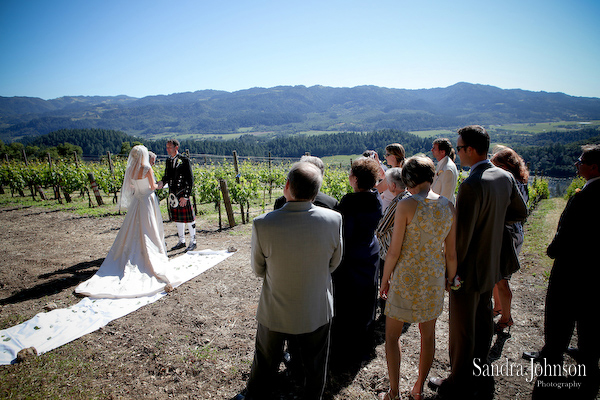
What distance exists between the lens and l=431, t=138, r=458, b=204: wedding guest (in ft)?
12.8

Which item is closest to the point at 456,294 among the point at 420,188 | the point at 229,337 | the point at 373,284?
the point at 373,284

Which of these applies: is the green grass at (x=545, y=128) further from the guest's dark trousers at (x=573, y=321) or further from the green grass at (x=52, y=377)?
the green grass at (x=52, y=377)

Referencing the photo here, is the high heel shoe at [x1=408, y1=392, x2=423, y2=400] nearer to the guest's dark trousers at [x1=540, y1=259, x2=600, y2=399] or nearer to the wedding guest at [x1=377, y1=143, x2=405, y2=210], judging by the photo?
the guest's dark trousers at [x1=540, y1=259, x2=600, y2=399]

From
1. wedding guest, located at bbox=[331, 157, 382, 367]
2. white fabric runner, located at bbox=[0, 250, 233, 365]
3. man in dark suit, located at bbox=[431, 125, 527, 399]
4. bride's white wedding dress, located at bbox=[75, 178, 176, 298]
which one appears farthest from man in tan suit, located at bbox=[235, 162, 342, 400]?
bride's white wedding dress, located at bbox=[75, 178, 176, 298]

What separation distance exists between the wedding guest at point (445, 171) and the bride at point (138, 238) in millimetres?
4282

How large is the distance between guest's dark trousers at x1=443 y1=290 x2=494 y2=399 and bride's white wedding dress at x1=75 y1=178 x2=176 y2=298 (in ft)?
13.2

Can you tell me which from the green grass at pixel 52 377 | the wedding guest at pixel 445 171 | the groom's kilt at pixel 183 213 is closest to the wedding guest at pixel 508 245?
the wedding guest at pixel 445 171

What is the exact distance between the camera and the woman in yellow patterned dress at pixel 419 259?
212 cm

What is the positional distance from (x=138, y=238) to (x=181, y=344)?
248 centimetres

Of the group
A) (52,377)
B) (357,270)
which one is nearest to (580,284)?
(357,270)

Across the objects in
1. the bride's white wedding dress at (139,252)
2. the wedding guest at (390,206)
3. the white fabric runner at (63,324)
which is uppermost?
the wedding guest at (390,206)

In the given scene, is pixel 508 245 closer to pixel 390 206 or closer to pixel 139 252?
pixel 390 206

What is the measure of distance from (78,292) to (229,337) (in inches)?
→ 105

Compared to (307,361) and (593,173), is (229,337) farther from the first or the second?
(593,173)
